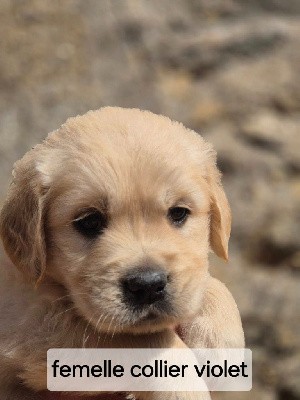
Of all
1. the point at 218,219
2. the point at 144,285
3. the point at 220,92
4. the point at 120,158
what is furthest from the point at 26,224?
the point at 220,92

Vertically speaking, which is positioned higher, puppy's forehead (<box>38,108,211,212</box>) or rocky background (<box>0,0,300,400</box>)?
puppy's forehead (<box>38,108,211,212</box>)

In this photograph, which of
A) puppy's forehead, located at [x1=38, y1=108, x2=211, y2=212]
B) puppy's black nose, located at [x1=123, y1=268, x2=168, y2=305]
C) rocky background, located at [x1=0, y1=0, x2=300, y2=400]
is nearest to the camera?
puppy's black nose, located at [x1=123, y1=268, x2=168, y2=305]

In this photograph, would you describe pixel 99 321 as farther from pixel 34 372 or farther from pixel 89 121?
pixel 89 121

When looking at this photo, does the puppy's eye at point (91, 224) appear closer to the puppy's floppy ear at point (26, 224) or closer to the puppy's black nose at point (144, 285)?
the puppy's floppy ear at point (26, 224)

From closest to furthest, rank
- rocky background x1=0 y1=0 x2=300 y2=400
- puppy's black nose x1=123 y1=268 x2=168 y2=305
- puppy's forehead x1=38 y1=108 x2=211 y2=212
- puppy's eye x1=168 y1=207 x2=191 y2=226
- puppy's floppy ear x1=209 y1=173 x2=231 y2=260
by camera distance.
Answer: puppy's black nose x1=123 y1=268 x2=168 y2=305
puppy's forehead x1=38 y1=108 x2=211 y2=212
puppy's eye x1=168 y1=207 x2=191 y2=226
puppy's floppy ear x1=209 y1=173 x2=231 y2=260
rocky background x1=0 y1=0 x2=300 y2=400

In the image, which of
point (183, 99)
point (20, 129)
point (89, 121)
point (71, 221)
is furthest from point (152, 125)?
point (183, 99)

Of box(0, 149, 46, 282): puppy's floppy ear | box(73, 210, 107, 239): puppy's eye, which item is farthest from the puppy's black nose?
box(0, 149, 46, 282): puppy's floppy ear

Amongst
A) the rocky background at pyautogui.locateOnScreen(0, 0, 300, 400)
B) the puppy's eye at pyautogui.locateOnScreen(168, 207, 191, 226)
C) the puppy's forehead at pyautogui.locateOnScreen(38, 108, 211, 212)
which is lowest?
the rocky background at pyautogui.locateOnScreen(0, 0, 300, 400)

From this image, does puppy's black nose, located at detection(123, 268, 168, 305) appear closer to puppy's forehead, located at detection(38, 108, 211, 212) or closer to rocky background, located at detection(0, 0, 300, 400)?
puppy's forehead, located at detection(38, 108, 211, 212)

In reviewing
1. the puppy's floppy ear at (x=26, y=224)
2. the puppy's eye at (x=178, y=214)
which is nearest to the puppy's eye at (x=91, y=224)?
the puppy's floppy ear at (x=26, y=224)
